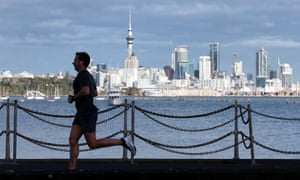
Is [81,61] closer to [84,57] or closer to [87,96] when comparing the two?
[84,57]

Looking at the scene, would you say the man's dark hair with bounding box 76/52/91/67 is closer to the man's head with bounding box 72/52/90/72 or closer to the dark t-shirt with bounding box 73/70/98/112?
the man's head with bounding box 72/52/90/72

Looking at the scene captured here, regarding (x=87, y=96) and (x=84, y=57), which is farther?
(x=84, y=57)

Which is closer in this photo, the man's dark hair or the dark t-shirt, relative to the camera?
the dark t-shirt

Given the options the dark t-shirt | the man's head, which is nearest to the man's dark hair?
the man's head

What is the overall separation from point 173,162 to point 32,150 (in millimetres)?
19488

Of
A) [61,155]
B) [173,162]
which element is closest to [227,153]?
[61,155]

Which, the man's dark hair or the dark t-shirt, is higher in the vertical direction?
the man's dark hair

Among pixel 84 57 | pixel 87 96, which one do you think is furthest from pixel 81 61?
pixel 87 96

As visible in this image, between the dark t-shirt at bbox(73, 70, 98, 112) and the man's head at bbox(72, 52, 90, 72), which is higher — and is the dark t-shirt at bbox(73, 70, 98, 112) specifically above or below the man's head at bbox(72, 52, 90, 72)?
below

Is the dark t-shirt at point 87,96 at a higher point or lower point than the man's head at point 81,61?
lower

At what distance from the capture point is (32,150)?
34562 mm

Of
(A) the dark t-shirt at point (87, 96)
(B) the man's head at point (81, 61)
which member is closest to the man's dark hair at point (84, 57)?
(B) the man's head at point (81, 61)

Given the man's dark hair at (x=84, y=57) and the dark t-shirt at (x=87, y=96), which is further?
the man's dark hair at (x=84, y=57)

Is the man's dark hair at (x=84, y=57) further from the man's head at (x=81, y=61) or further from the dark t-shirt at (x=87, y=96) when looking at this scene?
the dark t-shirt at (x=87, y=96)
